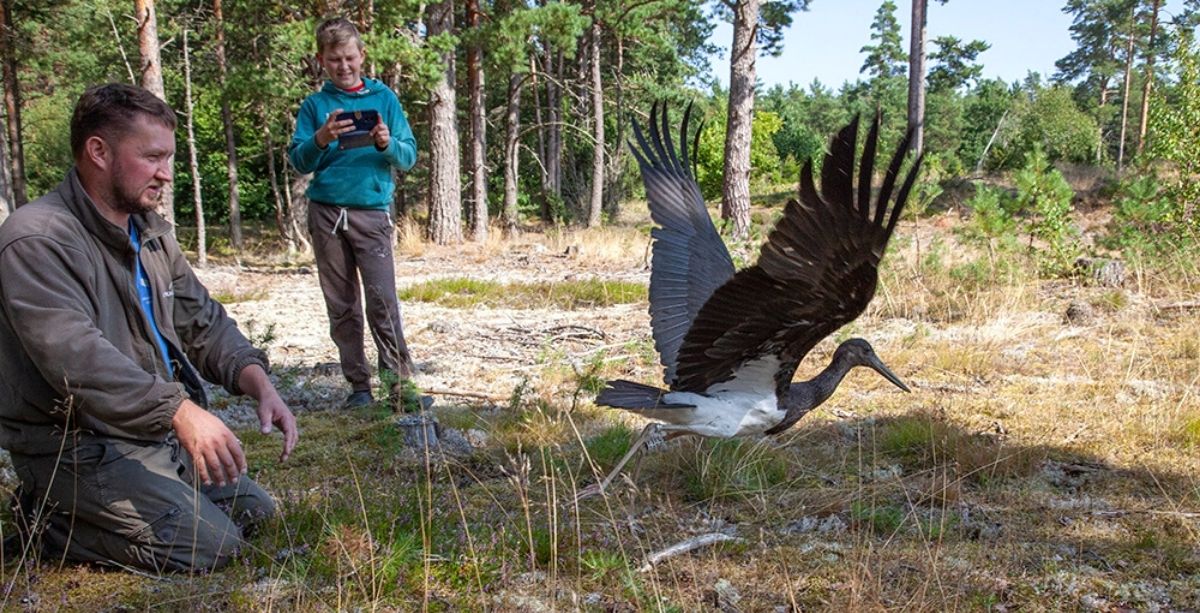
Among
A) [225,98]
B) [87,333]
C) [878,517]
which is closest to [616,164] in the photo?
[225,98]

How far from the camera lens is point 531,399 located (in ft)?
18.5

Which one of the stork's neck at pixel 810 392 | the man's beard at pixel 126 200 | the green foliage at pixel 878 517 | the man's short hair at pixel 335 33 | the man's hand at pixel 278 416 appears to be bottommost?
the green foliage at pixel 878 517

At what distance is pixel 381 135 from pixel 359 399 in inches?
63.6

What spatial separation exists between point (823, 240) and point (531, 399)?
300 cm

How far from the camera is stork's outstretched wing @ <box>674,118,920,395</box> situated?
2.81 metres

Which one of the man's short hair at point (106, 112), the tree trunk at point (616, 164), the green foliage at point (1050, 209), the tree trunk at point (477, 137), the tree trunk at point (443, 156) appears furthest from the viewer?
the tree trunk at point (616, 164)

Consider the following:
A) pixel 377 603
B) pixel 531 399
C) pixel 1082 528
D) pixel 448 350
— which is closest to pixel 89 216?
pixel 377 603

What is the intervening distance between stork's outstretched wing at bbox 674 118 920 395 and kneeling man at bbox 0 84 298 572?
67.7 inches

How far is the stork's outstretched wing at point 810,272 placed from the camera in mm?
2807

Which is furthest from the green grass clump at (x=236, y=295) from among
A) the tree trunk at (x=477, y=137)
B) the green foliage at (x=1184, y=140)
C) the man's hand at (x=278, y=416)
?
the green foliage at (x=1184, y=140)

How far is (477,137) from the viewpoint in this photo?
723 inches

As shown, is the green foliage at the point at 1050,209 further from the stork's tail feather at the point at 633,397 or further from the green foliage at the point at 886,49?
the green foliage at the point at 886,49

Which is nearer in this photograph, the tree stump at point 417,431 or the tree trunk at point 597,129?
the tree stump at point 417,431

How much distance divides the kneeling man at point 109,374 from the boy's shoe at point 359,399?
2.14m
